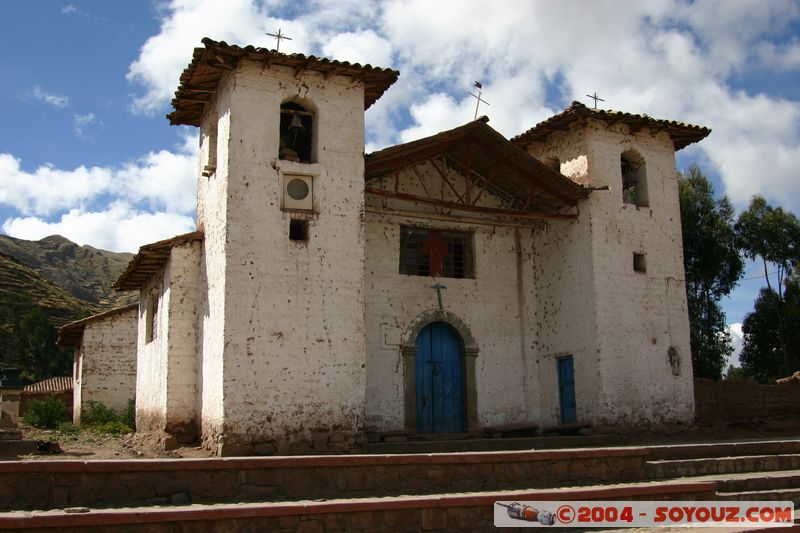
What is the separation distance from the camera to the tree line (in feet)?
85.6

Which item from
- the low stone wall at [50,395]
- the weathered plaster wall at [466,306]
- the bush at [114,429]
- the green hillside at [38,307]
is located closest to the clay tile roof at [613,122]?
the weathered plaster wall at [466,306]

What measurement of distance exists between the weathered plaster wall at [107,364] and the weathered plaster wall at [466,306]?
1204cm

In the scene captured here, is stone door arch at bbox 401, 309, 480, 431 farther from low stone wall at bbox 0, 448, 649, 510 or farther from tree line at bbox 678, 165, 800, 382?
tree line at bbox 678, 165, 800, 382

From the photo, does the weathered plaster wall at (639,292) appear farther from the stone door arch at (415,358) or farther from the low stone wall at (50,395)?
the low stone wall at (50,395)

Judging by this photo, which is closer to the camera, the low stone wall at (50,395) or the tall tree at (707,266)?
the tall tree at (707,266)

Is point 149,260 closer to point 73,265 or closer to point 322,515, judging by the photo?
point 322,515

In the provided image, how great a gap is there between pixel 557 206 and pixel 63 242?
6343 cm

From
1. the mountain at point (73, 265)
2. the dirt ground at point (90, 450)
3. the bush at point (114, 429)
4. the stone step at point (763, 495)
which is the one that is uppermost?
the mountain at point (73, 265)

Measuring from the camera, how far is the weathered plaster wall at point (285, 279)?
12.7 m

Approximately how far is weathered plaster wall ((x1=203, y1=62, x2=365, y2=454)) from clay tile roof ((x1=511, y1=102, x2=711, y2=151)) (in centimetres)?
523

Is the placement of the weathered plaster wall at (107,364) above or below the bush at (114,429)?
above

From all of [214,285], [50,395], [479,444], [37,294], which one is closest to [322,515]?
[479,444]

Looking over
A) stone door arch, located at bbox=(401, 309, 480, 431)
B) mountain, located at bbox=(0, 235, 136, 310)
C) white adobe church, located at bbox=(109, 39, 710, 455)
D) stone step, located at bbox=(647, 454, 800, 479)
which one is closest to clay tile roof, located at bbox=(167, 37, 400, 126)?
white adobe church, located at bbox=(109, 39, 710, 455)

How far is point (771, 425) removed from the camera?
57.3ft
